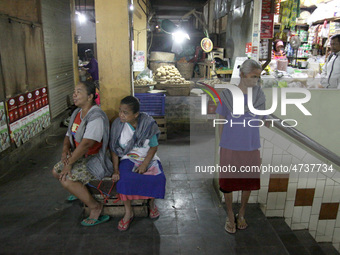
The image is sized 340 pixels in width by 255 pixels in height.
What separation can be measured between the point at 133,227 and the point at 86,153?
0.98 metres

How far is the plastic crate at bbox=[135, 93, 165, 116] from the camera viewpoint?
6148mm

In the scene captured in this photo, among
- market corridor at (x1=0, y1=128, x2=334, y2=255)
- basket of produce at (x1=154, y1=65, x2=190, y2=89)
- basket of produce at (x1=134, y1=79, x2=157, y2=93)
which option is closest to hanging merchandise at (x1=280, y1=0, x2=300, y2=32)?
basket of produce at (x1=154, y1=65, x2=190, y2=89)

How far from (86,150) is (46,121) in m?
3.88

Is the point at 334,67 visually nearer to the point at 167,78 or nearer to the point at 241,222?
the point at 241,222

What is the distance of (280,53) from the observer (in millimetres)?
8633

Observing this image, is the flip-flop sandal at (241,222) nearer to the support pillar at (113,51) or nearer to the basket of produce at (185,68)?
the support pillar at (113,51)

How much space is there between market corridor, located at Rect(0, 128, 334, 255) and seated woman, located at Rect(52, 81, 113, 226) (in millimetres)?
329

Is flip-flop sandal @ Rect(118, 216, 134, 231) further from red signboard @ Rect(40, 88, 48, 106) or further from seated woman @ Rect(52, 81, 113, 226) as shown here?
red signboard @ Rect(40, 88, 48, 106)

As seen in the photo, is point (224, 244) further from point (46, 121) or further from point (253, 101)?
point (46, 121)

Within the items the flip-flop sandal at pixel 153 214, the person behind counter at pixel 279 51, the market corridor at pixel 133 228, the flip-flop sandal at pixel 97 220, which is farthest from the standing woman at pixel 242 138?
the person behind counter at pixel 279 51

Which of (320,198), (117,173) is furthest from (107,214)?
(320,198)

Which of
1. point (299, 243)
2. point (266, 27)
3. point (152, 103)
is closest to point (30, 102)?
point (152, 103)

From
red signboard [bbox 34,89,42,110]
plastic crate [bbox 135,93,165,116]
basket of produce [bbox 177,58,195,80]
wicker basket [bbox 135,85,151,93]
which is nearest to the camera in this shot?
red signboard [bbox 34,89,42,110]

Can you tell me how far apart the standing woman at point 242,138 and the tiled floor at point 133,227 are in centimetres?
53
